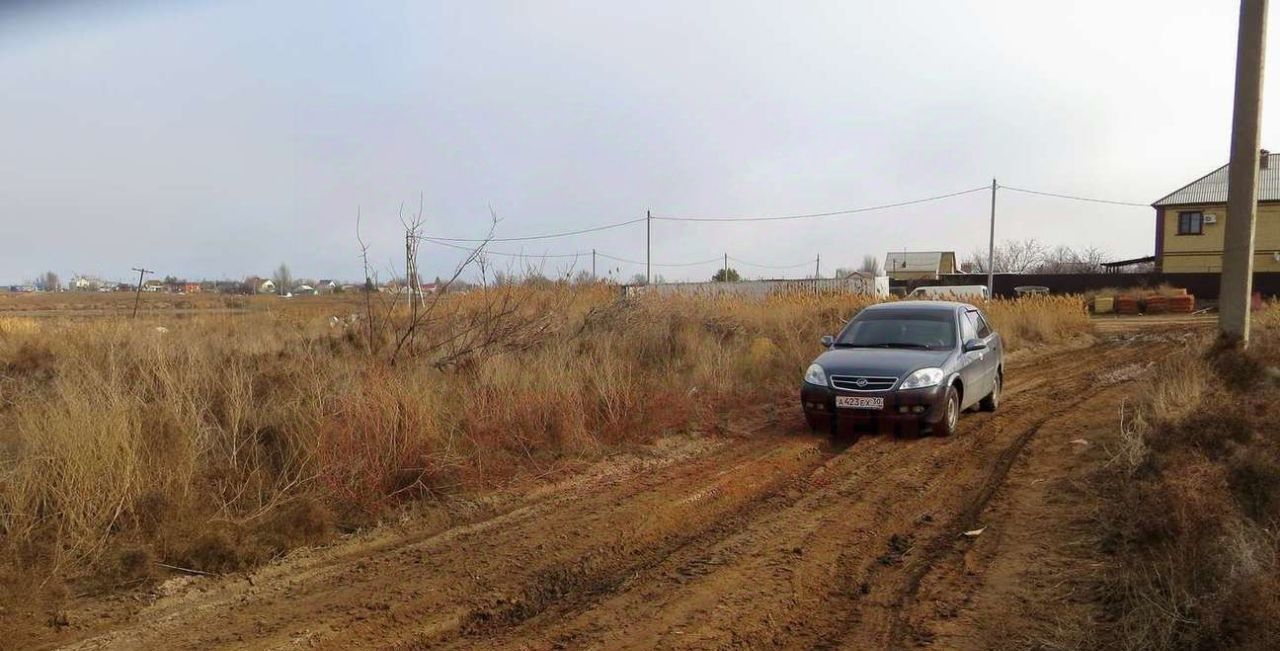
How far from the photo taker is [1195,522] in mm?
4391

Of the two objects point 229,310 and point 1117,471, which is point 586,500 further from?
point 229,310

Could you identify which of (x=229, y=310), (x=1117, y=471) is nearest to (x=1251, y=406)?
(x=1117, y=471)

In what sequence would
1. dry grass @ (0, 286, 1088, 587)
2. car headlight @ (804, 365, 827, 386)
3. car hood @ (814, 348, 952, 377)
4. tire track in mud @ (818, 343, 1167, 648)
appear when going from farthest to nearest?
car headlight @ (804, 365, 827, 386), car hood @ (814, 348, 952, 377), dry grass @ (0, 286, 1088, 587), tire track in mud @ (818, 343, 1167, 648)

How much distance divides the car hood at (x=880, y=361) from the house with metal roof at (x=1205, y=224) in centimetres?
4489

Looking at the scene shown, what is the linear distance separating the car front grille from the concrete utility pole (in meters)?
5.92

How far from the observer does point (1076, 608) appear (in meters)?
4.03

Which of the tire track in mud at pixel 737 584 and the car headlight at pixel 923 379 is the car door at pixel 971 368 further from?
the tire track in mud at pixel 737 584

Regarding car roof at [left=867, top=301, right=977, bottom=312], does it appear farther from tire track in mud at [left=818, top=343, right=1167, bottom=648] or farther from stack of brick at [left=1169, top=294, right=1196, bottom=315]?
stack of brick at [left=1169, top=294, right=1196, bottom=315]

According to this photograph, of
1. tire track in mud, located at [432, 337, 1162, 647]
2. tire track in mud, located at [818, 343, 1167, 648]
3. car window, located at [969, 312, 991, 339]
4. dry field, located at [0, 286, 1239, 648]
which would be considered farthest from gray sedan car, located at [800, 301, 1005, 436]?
tire track in mud, located at [432, 337, 1162, 647]

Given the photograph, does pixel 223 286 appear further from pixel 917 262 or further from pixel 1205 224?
pixel 917 262

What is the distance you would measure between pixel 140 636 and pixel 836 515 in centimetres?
463

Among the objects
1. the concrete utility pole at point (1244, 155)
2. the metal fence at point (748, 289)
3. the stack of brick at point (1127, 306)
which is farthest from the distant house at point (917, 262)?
the concrete utility pole at point (1244, 155)

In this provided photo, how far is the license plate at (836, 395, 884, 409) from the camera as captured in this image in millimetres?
8297

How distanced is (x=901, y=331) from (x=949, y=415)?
143 cm
